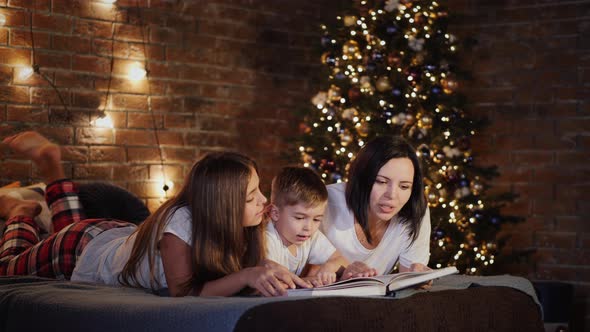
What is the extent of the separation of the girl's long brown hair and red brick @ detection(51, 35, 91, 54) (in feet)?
7.31

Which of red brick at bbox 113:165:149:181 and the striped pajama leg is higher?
red brick at bbox 113:165:149:181

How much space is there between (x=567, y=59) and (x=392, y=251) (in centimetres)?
254

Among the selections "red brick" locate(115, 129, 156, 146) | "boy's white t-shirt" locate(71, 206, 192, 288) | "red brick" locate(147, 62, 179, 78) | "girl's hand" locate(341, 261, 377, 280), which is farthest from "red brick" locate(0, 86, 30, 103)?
"girl's hand" locate(341, 261, 377, 280)

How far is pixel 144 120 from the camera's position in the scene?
4.86 m

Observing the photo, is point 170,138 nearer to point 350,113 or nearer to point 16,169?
point 16,169

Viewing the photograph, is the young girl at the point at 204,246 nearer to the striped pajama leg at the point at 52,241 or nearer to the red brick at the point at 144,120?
the striped pajama leg at the point at 52,241

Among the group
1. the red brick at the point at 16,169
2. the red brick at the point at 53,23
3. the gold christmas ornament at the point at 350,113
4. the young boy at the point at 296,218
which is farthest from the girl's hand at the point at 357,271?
the red brick at the point at 53,23

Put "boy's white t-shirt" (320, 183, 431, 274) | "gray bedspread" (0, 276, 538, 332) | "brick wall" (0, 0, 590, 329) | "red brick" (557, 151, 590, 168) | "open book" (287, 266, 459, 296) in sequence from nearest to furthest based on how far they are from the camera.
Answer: "gray bedspread" (0, 276, 538, 332) → "open book" (287, 266, 459, 296) → "boy's white t-shirt" (320, 183, 431, 274) → "brick wall" (0, 0, 590, 329) → "red brick" (557, 151, 590, 168)

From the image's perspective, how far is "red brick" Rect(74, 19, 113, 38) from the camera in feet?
15.0

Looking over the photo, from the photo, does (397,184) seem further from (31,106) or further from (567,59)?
(567,59)

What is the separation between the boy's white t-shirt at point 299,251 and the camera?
2785 millimetres

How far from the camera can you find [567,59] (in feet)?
16.8

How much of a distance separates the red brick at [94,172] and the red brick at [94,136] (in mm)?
134

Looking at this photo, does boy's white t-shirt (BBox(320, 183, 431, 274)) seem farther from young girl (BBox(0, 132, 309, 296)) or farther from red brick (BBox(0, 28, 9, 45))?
red brick (BBox(0, 28, 9, 45))
